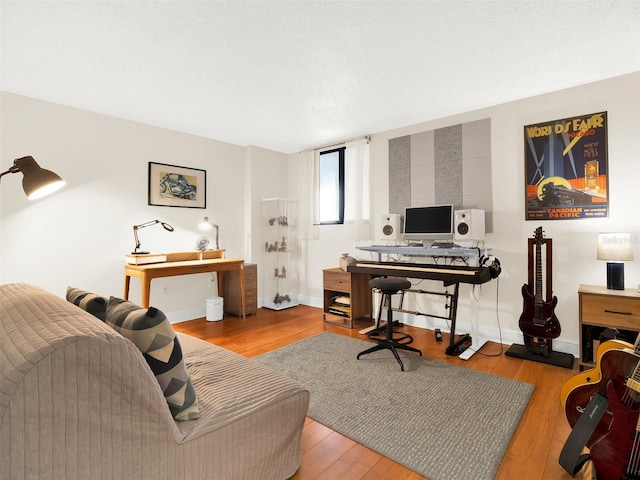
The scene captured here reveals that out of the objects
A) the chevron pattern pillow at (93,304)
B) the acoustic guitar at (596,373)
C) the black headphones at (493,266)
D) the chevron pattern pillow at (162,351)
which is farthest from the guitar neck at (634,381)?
the chevron pattern pillow at (93,304)

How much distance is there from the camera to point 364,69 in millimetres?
2590

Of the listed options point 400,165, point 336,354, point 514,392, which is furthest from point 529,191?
point 336,354

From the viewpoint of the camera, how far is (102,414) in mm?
918

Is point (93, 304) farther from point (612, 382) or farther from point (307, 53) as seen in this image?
point (612, 382)

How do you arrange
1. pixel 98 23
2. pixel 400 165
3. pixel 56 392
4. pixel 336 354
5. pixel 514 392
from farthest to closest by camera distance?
pixel 400 165 → pixel 336 354 → pixel 514 392 → pixel 98 23 → pixel 56 392

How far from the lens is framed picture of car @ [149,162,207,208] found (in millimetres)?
3951

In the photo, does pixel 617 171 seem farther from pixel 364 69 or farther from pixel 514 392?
pixel 364 69

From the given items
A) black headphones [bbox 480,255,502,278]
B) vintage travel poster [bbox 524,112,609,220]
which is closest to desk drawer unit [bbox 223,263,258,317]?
black headphones [bbox 480,255,502,278]

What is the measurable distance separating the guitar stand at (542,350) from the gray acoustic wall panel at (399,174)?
59.7 inches

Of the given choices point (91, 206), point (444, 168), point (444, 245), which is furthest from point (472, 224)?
point (91, 206)

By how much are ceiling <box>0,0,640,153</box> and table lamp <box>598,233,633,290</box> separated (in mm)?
1387

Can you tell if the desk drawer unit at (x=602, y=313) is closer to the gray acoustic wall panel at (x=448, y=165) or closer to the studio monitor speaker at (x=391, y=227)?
the gray acoustic wall panel at (x=448, y=165)

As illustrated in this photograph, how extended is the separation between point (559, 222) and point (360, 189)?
226 cm

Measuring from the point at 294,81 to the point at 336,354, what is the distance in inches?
98.8
